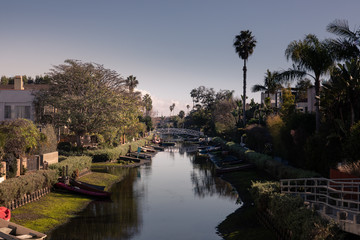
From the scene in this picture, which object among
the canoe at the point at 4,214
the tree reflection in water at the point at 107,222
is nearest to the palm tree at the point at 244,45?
the tree reflection in water at the point at 107,222

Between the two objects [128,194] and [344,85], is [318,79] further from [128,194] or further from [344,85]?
[128,194]

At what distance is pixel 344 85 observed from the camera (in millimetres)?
28750

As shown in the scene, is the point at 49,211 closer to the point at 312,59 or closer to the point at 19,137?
the point at 19,137

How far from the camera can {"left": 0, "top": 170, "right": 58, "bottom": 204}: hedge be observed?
29314mm

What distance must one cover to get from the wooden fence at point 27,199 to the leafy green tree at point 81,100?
2320 centimetres

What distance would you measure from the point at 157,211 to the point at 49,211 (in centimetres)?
1038

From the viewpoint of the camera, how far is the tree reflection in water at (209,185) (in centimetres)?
4622

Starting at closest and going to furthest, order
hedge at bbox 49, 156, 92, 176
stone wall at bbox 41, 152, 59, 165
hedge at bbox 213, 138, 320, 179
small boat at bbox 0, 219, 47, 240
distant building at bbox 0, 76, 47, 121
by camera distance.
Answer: small boat at bbox 0, 219, 47, 240 → hedge at bbox 213, 138, 320, 179 → stone wall at bbox 41, 152, 59, 165 → hedge at bbox 49, 156, 92, 176 → distant building at bbox 0, 76, 47, 121

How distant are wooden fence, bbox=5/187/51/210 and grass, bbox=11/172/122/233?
327 mm

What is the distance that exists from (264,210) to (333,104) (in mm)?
10689

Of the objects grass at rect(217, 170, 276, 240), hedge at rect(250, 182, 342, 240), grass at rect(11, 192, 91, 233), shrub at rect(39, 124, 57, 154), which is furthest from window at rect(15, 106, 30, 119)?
hedge at rect(250, 182, 342, 240)

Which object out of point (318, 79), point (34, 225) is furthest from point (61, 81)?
point (318, 79)

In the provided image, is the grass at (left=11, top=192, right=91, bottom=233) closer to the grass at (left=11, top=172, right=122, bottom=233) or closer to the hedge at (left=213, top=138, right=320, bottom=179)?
Result: the grass at (left=11, top=172, right=122, bottom=233)

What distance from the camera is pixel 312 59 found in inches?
1405
